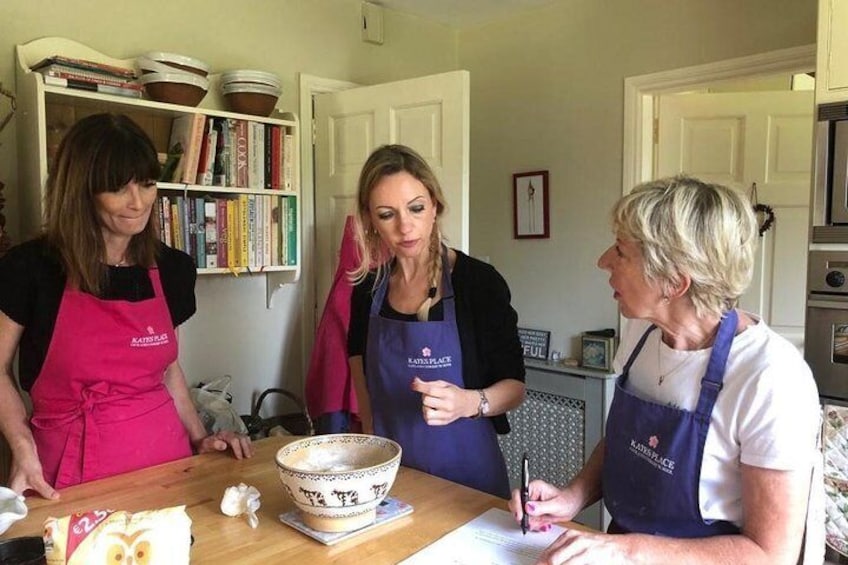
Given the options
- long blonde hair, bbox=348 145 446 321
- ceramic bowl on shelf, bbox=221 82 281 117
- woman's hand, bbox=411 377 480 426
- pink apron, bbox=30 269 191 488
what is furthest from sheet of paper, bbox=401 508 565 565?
ceramic bowl on shelf, bbox=221 82 281 117

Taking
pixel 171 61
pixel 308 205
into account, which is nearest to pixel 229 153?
pixel 171 61

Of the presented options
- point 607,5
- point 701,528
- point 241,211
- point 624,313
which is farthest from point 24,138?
point 607,5

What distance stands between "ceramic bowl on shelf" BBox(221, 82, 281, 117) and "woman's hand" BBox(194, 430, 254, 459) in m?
1.54

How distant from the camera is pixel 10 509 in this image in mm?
1122

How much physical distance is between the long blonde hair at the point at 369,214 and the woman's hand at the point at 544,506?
0.54 meters

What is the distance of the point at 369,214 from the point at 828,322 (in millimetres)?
1420

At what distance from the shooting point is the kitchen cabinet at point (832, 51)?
1963mm

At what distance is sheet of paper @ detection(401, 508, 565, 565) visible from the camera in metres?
1.01

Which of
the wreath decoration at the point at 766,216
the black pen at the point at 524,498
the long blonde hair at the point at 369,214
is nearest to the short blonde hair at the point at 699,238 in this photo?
the black pen at the point at 524,498

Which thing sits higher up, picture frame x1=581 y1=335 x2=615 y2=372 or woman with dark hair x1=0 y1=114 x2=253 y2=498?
woman with dark hair x1=0 y1=114 x2=253 y2=498

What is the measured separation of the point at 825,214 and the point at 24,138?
2.54 metres

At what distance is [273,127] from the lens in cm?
273

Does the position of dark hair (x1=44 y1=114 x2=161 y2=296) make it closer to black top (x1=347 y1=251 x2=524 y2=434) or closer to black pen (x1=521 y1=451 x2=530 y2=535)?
black top (x1=347 y1=251 x2=524 y2=434)

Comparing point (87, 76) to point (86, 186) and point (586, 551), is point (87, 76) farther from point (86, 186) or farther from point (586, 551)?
point (586, 551)
